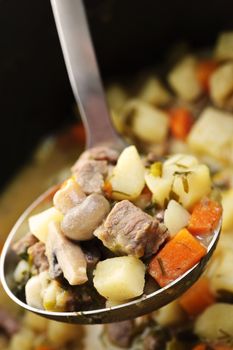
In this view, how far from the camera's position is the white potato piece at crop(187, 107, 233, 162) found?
319 cm

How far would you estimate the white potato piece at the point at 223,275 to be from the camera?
260 centimetres

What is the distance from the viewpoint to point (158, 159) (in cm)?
254

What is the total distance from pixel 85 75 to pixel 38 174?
968mm

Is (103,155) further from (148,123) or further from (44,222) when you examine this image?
(148,123)

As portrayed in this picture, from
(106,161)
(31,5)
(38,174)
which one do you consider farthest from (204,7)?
(106,161)

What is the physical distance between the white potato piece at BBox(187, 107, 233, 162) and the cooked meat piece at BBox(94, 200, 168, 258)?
3.83ft

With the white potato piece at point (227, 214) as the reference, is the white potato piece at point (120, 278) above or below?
above

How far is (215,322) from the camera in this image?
2549 mm

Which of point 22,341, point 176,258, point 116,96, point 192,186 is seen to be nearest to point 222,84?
point 116,96

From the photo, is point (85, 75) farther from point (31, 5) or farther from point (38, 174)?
point (38, 174)

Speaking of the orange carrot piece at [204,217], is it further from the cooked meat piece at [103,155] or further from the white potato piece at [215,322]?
the white potato piece at [215,322]

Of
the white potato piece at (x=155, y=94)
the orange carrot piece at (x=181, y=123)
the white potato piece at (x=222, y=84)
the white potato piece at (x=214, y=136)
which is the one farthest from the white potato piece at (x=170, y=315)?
the white potato piece at (x=155, y=94)

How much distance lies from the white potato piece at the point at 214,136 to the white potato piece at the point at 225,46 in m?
0.40

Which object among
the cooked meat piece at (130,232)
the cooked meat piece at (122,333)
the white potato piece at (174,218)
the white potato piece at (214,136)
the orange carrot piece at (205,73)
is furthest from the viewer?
the orange carrot piece at (205,73)
